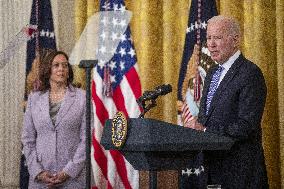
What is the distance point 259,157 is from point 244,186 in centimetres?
15

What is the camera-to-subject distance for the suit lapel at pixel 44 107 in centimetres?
354

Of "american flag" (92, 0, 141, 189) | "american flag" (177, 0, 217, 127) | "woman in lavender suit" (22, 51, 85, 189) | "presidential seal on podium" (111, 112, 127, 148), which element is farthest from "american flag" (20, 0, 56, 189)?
"presidential seal on podium" (111, 112, 127, 148)

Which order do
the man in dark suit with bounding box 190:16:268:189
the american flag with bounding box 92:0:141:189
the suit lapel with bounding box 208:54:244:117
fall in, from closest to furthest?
1. the man in dark suit with bounding box 190:16:268:189
2. the suit lapel with bounding box 208:54:244:117
3. the american flag with bounding box 92:0:141:189

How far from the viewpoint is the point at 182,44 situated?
4.25 m

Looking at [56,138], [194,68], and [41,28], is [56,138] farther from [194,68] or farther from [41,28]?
[41,28]

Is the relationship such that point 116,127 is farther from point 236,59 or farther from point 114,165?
point 114,165

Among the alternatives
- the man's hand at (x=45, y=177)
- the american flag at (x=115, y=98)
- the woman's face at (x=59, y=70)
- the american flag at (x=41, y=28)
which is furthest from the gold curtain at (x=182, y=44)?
the man's hand at (x=45, y=177)

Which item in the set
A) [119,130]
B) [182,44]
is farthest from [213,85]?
[182,44]

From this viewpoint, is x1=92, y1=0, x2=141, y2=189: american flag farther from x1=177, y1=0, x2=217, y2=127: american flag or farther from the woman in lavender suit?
the woman in lavender suit

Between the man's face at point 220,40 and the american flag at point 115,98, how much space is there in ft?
6.13

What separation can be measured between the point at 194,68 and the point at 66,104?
3.22 feet

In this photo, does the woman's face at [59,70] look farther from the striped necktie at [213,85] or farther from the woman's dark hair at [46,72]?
the striped necktie at [213,85]

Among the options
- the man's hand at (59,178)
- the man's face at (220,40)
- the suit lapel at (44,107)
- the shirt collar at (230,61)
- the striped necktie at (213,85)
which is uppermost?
the man's face at (220,40)

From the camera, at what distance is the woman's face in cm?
369
